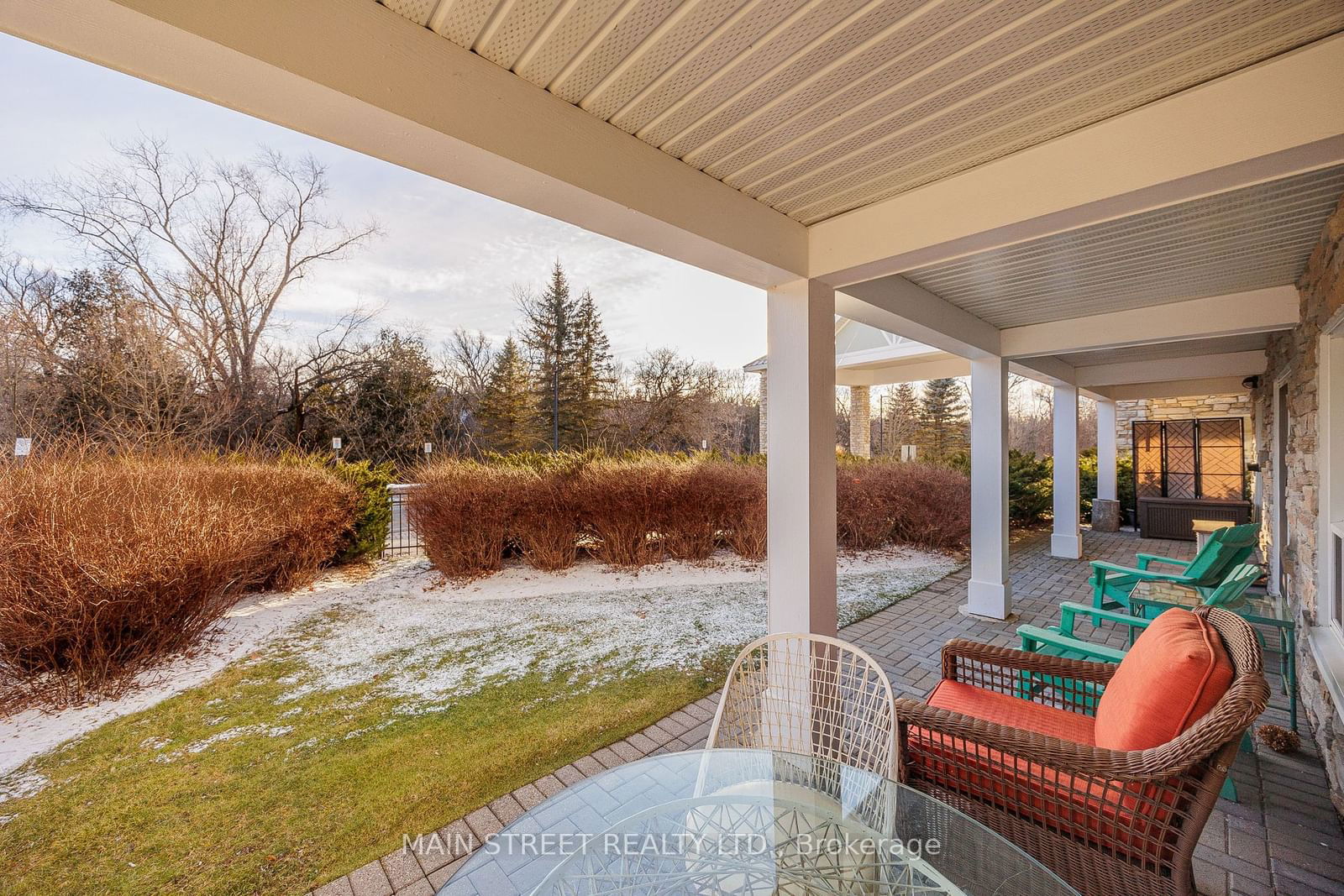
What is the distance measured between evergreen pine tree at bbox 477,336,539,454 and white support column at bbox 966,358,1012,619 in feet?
31.6

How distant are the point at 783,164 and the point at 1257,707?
6.73ft

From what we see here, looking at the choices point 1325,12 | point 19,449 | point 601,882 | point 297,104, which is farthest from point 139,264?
point 1325,12

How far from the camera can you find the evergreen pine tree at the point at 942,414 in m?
15.4

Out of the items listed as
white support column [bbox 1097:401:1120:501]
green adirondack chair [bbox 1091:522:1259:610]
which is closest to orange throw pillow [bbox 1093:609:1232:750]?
green adirondack chair [bbox 1091:522:1259:610]

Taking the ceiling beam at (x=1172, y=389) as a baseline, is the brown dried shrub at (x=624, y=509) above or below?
below

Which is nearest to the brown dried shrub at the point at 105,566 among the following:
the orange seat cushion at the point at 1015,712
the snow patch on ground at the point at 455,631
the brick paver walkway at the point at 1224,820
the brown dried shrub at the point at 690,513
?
the snow patch on ground at the point at 455,631

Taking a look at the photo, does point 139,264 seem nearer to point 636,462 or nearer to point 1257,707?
point 636,462

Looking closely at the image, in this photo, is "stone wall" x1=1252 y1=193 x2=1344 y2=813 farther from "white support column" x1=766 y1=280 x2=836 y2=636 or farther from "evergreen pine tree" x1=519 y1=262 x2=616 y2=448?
"evergreen pine tree" x1=519 y1=262 x2=616 y2=448

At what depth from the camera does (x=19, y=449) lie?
3.30m

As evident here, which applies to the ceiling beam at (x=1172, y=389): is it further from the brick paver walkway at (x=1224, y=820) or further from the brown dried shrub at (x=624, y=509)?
the brown dried shrub at (x=624, y=509)

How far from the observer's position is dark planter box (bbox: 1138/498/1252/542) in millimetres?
7965

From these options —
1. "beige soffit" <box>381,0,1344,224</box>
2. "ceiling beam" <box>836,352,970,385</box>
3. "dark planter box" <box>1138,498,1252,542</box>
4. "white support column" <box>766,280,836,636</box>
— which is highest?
"ceiling beam" <box>836,352,970,385</box>

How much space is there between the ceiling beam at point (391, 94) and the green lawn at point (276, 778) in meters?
2.45

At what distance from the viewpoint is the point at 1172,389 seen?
8148mm
